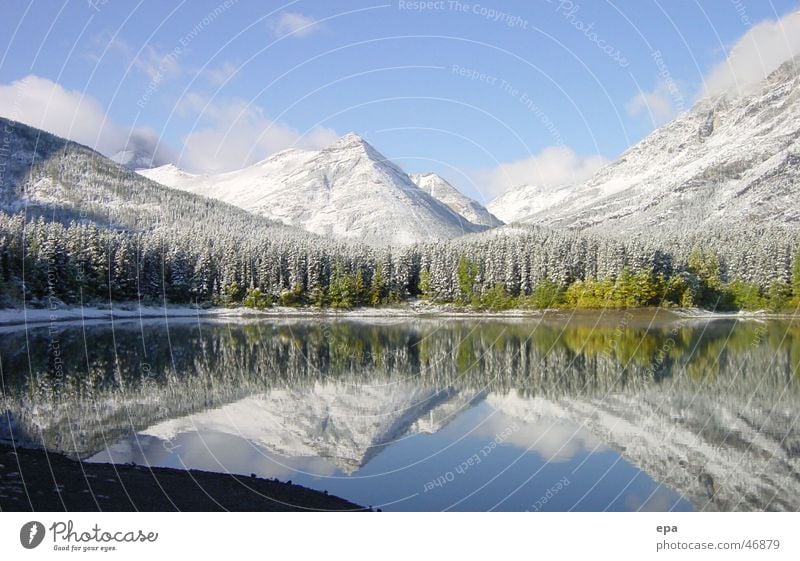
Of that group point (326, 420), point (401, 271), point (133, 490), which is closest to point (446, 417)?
point (326, 420)

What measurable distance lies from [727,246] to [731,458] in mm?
103762

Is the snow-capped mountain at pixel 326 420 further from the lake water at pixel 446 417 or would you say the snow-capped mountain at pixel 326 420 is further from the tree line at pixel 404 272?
the tree line at pixel 404 272

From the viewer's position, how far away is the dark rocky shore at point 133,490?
41.1ft

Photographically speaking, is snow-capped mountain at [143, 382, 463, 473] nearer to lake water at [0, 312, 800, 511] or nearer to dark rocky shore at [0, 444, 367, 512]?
lake water at [0, 312, 800, 511]

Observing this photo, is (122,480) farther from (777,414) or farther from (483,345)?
(483,345)

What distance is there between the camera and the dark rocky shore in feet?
41.1

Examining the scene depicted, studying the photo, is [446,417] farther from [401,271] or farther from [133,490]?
[401,271]

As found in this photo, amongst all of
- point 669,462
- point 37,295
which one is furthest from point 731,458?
point 37,295

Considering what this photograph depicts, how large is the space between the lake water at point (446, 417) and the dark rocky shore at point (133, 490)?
0.99 meters

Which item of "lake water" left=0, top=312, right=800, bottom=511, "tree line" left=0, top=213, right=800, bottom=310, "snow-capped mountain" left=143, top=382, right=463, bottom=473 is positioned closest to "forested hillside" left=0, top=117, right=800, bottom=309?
"tree line" left=0, top=213, right=800, bottom=310

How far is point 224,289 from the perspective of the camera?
9562cm

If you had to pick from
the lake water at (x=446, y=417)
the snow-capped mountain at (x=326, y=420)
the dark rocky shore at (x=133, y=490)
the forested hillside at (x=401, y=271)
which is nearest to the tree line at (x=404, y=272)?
the forested hillside at (x=401, y=271)
